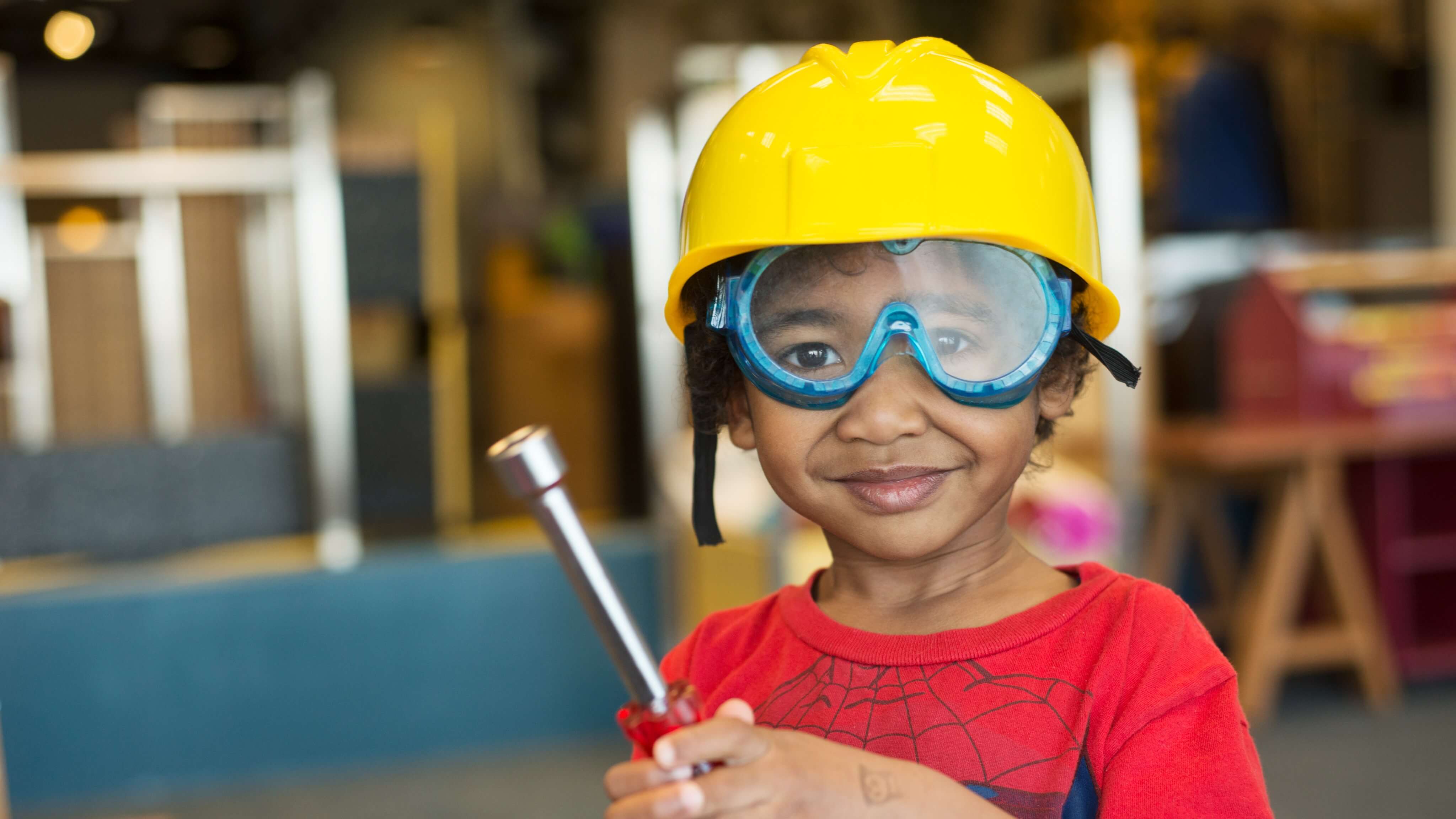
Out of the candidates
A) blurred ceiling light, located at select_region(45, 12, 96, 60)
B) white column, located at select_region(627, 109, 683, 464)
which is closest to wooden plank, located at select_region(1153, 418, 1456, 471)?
white column, located at select_region(627, 109, 683, 464)

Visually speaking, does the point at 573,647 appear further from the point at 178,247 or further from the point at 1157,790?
the point at 1157,790

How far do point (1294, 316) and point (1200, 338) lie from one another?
1.19 ft

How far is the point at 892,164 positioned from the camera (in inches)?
29.2

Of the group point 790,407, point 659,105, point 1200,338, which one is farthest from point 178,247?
point 659,105

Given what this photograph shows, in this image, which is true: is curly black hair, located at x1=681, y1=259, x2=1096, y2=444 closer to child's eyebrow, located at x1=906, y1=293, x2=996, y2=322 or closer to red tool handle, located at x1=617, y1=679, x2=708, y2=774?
child's eyebrow, located at x1=906, y1=293, x2=996, y2=322

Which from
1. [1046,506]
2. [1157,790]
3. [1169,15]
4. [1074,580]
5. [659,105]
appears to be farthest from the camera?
[659,105]

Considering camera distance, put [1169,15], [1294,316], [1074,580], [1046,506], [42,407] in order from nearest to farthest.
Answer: [1074,580] → [1046,506] → [1294,316] → [42,407] → [1169,15]

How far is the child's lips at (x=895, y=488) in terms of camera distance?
80 centimetres

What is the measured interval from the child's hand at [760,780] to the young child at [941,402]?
9 cm

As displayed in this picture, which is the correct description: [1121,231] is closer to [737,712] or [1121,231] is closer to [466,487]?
[737,712]

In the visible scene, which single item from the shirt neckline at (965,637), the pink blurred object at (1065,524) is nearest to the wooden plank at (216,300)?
the pink blurred object at (1065,524)

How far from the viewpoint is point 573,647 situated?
353 centimetres

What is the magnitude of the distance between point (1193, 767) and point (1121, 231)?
7.67 feet

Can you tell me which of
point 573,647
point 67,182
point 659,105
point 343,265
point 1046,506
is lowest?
point 573,647
